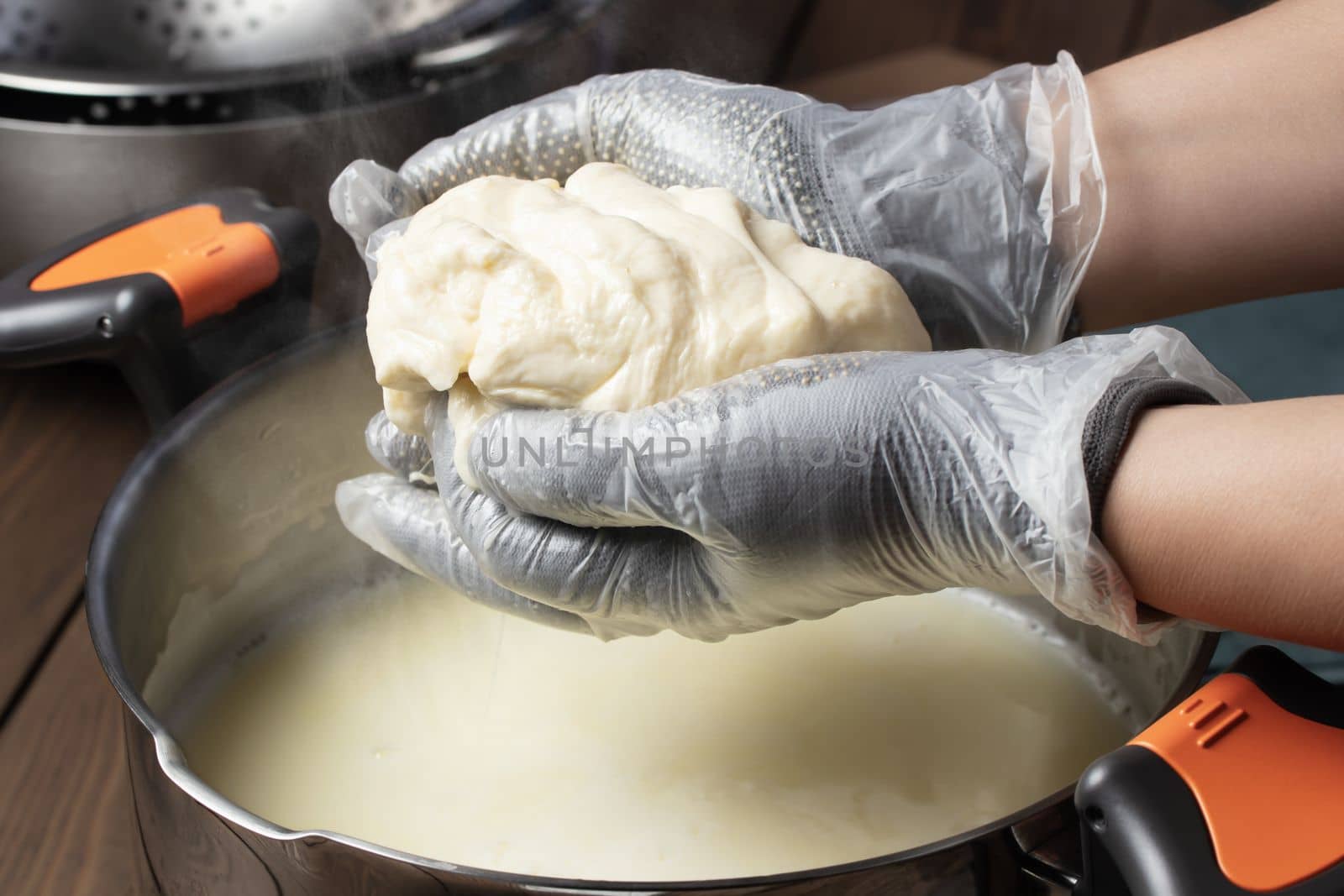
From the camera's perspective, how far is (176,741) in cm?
73

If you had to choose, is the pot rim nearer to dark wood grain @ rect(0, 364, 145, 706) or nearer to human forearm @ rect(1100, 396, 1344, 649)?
human forearm @ rect(1100, 396, 1344, 649)

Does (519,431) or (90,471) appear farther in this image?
(90,471)

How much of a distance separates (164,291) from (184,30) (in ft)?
2.00

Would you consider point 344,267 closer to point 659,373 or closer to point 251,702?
point 251,702

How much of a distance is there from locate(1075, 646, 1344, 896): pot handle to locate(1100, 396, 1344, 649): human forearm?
1.8 inches

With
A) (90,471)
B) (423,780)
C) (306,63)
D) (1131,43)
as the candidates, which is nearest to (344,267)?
(306,63)

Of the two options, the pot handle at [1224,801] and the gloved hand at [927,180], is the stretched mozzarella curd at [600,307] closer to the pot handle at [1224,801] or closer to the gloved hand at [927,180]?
the gloved hand at [927,180]

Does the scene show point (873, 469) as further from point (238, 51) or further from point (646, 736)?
point (238, 51)

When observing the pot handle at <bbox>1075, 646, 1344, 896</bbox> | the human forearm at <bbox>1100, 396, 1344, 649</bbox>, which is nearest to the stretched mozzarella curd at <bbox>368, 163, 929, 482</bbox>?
the human forearm at <bbox>1100, 396, 1344, 649</bbox>

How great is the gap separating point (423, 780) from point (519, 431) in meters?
0.42

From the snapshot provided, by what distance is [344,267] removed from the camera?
1347mm

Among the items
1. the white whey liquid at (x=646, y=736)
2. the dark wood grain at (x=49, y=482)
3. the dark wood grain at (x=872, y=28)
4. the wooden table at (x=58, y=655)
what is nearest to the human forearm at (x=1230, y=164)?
the white whey liquid at (x=646, y=736)

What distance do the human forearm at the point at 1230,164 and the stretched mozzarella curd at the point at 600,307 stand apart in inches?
10.6

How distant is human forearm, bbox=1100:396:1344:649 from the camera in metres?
0.58
